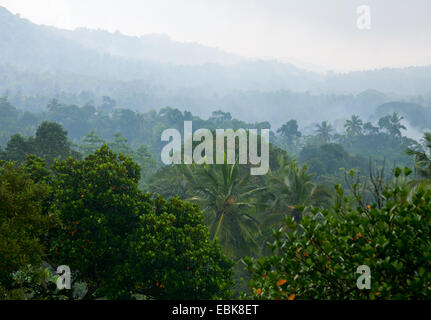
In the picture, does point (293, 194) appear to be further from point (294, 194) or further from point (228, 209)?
point (228, 209)

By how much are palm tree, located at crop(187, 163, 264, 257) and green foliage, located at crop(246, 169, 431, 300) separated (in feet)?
32.0

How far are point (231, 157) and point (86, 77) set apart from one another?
175546mm

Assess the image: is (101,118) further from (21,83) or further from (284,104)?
(284,104)

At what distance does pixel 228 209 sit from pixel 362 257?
36.3ft

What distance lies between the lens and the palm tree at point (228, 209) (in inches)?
580

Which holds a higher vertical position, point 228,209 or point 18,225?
point 18,225

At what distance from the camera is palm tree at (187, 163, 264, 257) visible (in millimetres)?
14734

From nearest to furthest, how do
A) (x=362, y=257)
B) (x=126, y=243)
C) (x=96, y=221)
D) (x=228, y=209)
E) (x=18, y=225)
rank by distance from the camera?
(x=362, y=257)
(x=18, y=225)
(x=96, y=221)
(x=126, y=243)
(x=228, y=209)

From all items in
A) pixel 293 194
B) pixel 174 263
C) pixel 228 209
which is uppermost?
pixel 293 194

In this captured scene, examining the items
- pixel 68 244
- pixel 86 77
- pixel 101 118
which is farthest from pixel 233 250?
pixel 86 77

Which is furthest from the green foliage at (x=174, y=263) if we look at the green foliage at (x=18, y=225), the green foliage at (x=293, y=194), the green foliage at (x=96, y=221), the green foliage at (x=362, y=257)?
the green foliage at (x=293, y=194)

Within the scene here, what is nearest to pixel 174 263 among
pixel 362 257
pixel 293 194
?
pixel 362 257

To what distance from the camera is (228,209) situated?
14.9 metres

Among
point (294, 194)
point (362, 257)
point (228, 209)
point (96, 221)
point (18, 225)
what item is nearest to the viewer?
point (362, 257)
